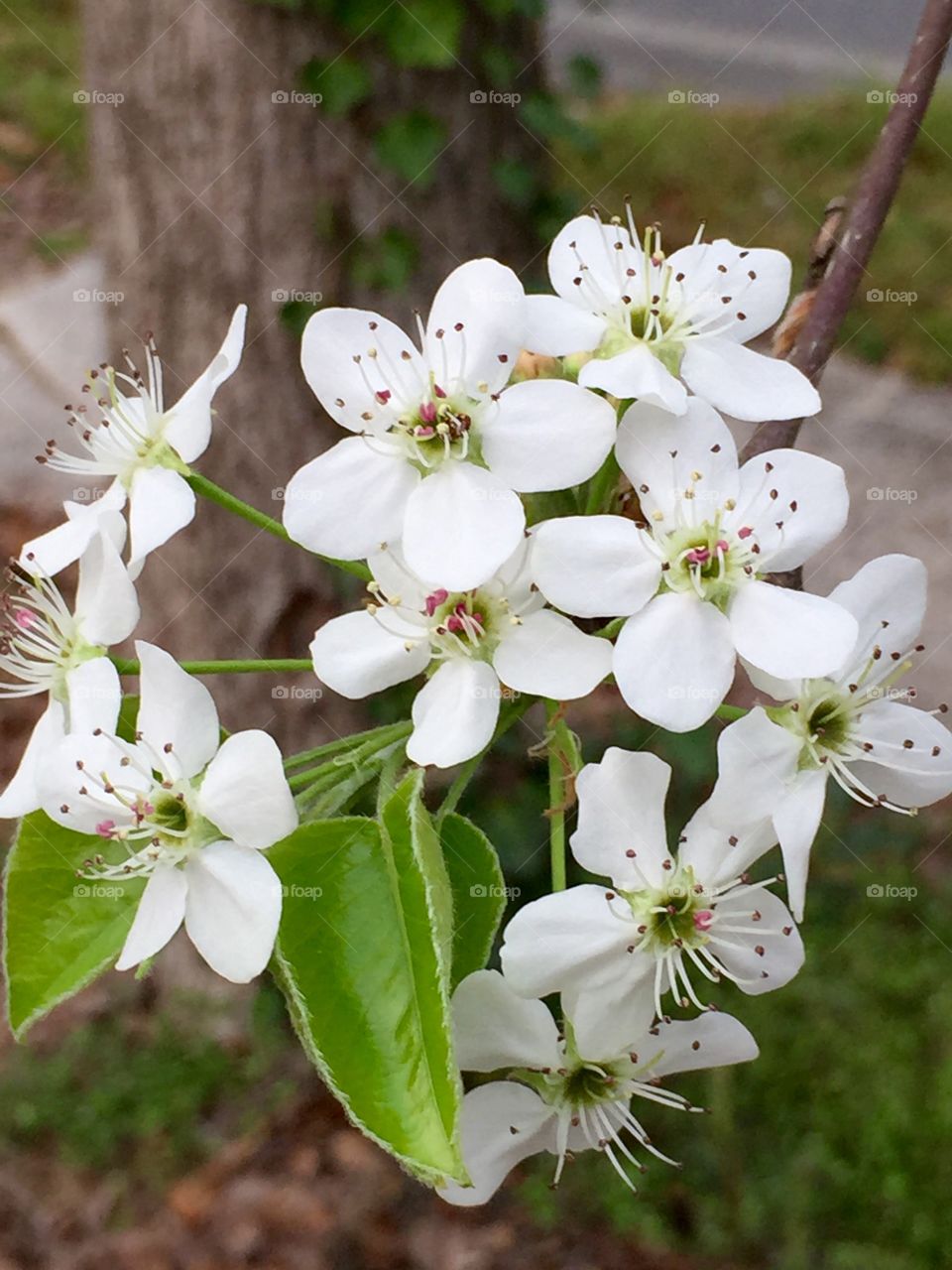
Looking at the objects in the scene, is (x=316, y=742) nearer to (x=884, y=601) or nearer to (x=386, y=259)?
(x=386, y=259)

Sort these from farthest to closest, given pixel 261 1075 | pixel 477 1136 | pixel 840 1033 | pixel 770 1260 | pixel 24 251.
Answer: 1. pixel 24 251
2. pixel 261 1075
3. pixel 840 1033
4. pixel 770 1260
5. pixel 477 1136

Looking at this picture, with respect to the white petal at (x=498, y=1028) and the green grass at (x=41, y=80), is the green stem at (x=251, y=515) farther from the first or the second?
the green grass at (x=41, y=80)

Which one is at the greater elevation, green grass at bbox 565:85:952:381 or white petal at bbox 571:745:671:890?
white petal at bbox 571:745:671:890

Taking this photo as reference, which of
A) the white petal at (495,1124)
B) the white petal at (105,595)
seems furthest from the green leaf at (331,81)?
the white petal at (495,1124)

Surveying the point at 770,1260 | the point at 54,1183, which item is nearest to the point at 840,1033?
the point at 770,1260

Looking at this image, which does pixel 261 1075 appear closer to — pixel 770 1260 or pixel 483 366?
pixel 770 1260

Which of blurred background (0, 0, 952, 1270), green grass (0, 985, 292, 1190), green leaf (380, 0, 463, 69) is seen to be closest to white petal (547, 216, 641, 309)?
blurred background (0, 0, 952, 1270)

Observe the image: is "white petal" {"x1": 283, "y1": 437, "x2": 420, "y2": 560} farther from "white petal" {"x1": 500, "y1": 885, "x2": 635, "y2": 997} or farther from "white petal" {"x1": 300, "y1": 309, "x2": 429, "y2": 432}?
"white petal" {"x1": 500, "y1": 885, "x2": 635, "y2": 997}
